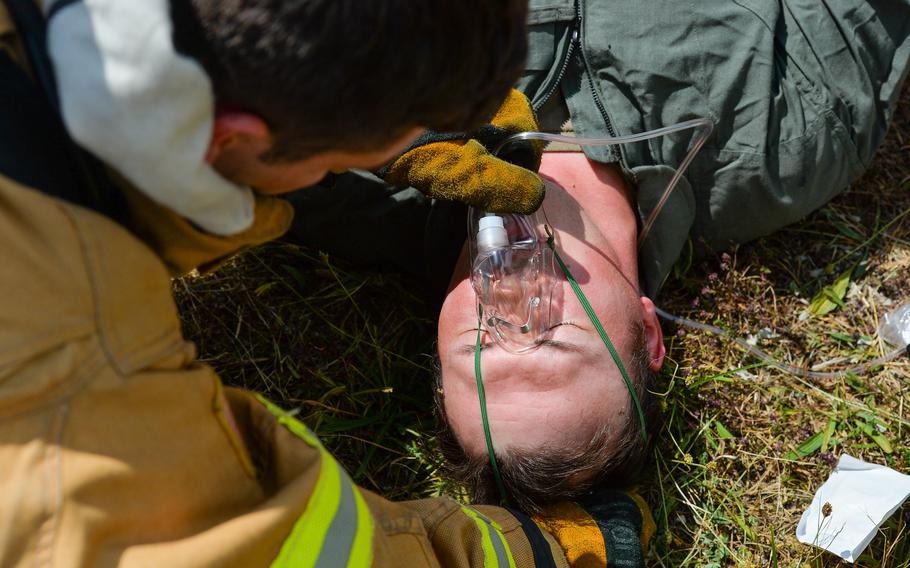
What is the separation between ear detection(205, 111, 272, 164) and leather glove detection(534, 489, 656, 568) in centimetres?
174

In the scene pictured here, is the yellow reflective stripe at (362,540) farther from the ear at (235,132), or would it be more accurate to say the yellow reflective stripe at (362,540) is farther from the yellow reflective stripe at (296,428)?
the ear at (235,132)

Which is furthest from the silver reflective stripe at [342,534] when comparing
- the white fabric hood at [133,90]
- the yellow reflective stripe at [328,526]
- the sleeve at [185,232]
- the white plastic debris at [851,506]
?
the white plastic debris at [851,506]

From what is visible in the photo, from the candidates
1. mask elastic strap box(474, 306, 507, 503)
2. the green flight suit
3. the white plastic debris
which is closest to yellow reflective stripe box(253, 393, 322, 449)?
mask elastic strap box(474, 306, 507, 503)

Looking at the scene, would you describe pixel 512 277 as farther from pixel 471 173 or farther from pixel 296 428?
pixel 296 428

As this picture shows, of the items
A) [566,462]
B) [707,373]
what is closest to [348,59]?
[566,462]

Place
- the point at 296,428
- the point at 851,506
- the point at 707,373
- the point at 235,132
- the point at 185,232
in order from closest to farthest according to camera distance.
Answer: the point at 235,132 → the point at 185,232 → the point at 296,428 → the point at 851,506 → the point at 707,373

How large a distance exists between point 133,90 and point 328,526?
0.91 meters

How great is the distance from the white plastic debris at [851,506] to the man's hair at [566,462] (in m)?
0.66

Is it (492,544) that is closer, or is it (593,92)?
(492,544)

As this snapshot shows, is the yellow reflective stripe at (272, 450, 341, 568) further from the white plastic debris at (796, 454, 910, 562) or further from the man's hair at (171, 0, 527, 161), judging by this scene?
the white plastic debris at (796, 454, 910, 562)

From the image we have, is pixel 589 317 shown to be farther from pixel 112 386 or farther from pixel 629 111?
pixel 112 386

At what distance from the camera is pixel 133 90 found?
3.51 feet

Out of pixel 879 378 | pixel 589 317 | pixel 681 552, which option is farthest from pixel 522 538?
pixel 879 378

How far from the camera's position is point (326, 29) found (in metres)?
1.08
